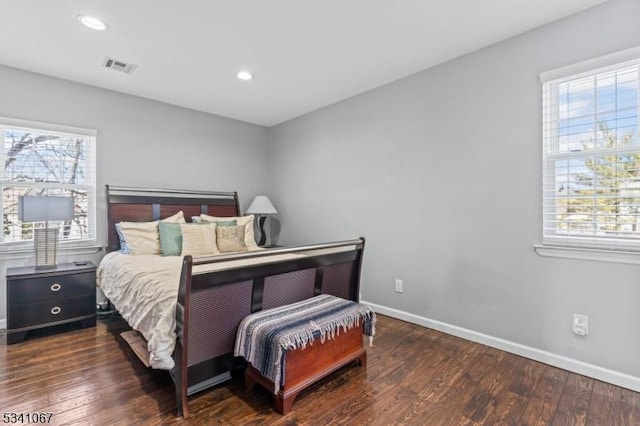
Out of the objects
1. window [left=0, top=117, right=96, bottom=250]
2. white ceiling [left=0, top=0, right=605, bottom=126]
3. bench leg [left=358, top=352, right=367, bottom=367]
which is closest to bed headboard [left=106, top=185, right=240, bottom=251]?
window [left=0, top=117, right=96, bottom=250]

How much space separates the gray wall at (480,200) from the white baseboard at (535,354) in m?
0.04

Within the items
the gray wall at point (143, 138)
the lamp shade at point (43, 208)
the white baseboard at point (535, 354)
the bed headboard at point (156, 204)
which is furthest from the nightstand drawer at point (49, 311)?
the white baseboard at point (535, 354)

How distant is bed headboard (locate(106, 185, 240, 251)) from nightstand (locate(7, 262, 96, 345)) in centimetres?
56

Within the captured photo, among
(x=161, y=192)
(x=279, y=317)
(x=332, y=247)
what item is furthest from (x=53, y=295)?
(x=332, y=247)

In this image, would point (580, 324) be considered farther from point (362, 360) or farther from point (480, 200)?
point (362, 360)

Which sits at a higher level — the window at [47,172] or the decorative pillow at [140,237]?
the window at [47,172]

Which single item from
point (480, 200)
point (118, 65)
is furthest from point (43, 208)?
point (480, 200)

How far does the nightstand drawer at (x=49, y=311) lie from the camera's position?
282 cm

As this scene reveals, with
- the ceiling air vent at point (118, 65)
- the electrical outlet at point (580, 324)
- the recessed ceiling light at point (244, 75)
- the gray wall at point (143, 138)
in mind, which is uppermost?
the recessed ceiling light at point (244, 75)

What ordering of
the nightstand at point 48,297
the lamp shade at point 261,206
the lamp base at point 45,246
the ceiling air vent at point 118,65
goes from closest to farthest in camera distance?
the nightstand at point 48,297 < the ceiling air vent at point 118,65 < the lamp base at point 45,246 < the lamp shade at point 261,206

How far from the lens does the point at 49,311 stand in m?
2.98

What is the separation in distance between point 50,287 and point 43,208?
753mm

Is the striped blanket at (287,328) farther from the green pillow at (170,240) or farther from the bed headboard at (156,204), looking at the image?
the bed headboard at (156,204)

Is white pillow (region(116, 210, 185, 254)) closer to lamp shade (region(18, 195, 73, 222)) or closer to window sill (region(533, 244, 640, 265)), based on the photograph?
lamp shade (region(18, 195, 73, 222))
